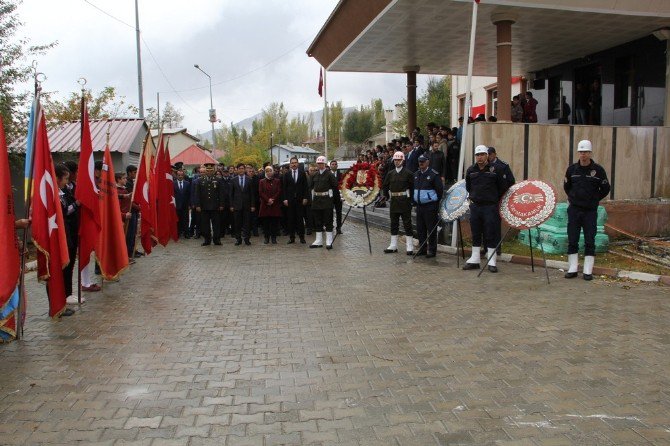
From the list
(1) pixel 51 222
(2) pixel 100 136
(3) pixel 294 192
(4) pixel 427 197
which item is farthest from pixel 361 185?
(2) pixel 100 136

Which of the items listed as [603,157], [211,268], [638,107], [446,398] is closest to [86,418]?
[446,398]

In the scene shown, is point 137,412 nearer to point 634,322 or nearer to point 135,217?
point 634,322

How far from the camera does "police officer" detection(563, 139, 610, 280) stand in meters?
7.88

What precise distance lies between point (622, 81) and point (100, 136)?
16.3m

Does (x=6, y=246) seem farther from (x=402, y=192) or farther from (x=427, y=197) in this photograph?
(x=402, y=192)

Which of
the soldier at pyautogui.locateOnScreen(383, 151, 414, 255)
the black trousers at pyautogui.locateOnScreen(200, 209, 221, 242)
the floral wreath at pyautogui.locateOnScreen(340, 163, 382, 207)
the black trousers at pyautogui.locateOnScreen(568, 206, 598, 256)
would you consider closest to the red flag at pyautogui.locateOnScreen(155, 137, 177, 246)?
the black trousers at pyautogui.locateOnScreen(200, 209, 221, 242)

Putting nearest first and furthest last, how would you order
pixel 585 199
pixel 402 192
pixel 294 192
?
pixel 585 199, pixel 402 192, pixel 294 192

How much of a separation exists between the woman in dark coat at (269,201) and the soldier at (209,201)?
40.5 inches

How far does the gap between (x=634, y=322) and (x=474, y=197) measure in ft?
11.6

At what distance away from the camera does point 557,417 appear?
3.58m

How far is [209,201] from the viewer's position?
1295 cm

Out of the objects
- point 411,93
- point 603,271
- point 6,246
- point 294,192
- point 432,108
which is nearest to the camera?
point 6,246

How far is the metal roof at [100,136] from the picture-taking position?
56.1ft

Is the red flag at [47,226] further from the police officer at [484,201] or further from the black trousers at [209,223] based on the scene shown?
the black trousers at [209,223]
